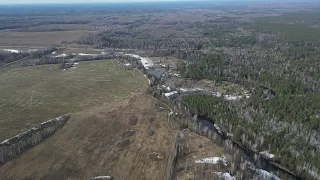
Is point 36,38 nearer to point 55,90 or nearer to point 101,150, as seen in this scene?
point 55,90

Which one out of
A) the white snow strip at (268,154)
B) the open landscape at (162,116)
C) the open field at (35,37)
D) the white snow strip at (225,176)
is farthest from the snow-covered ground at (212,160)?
the open field at (35,37)

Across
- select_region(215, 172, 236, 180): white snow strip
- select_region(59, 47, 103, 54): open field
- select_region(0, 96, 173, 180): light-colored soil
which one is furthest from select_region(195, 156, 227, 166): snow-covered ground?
select_region(59, 47, 103, 54): open field

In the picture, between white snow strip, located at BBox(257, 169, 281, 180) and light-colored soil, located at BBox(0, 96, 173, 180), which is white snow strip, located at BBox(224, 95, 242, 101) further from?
white snow strip, located at BBox(257, 169, 281, 180)

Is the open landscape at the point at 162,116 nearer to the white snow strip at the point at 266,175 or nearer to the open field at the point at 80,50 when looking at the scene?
the white snow strip at the point at 266,175

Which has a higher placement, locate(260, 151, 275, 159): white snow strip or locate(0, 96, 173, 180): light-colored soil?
locate(260, 151, 275, 159): white snow strip

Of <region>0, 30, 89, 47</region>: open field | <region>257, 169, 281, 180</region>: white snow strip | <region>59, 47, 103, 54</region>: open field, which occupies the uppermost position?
<region>257, 169, 281, 180</region>: white snow strip

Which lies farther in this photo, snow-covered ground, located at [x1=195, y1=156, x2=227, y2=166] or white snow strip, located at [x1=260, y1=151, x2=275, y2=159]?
white snow strip, located at [x1=260, y1=151, x2=275, y2=159]
